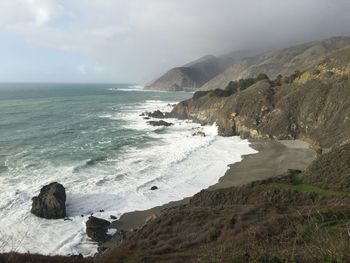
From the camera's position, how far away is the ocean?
87.9ft

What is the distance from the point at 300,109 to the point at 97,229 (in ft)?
138

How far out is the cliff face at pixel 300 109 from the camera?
2056 inches

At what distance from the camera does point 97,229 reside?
2611 cm

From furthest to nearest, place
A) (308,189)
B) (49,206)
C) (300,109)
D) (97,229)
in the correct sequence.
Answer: (300,109) < (49,206) < (308,189) < (97,229)

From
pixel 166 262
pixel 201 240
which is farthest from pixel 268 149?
pixel 166 262

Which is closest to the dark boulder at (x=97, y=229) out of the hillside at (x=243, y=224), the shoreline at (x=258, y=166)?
the shoreline at (x=258, y=166)

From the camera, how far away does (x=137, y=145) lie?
54.2m

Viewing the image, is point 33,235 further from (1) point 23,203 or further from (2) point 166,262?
(2) point 166,262

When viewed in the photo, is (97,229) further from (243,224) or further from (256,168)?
(256,168)

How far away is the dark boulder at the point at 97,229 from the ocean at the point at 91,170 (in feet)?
1.51

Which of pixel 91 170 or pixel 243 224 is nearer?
pixel 243 224

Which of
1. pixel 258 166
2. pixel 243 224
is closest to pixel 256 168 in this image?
pixel 258 166

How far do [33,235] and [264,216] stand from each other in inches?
599

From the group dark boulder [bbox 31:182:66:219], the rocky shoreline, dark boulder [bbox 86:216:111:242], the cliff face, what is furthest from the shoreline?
dark boulder [bbox 31:182:66:219]
